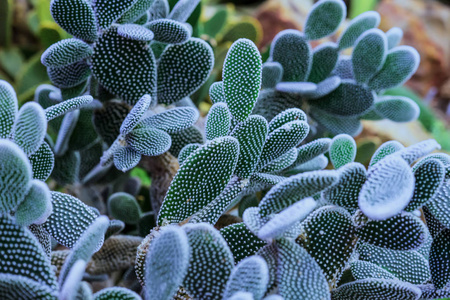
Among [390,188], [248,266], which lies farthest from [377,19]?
[248,266]

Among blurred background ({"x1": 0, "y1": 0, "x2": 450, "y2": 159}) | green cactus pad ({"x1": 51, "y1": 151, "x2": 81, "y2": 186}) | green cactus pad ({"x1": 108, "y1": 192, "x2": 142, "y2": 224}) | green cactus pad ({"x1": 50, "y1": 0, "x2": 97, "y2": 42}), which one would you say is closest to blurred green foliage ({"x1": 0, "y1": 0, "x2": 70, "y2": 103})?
blurred background ({"x1": 0, "y1": 0, "x2": 450, "y2": 159})

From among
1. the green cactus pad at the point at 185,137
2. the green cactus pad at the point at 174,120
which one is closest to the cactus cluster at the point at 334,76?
the green cactus pad at the point at 185,137

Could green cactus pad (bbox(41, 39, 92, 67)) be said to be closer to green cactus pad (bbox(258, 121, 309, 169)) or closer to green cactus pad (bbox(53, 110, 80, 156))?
green cactus pad (bbox(53, 110, 80, 156))

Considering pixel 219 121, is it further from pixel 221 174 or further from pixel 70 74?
pixel 70 74

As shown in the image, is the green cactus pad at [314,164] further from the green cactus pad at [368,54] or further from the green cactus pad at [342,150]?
the green cactus pad at [368,54]

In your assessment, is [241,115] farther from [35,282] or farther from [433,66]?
[433,66]

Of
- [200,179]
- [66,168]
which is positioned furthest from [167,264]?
[66,168]
